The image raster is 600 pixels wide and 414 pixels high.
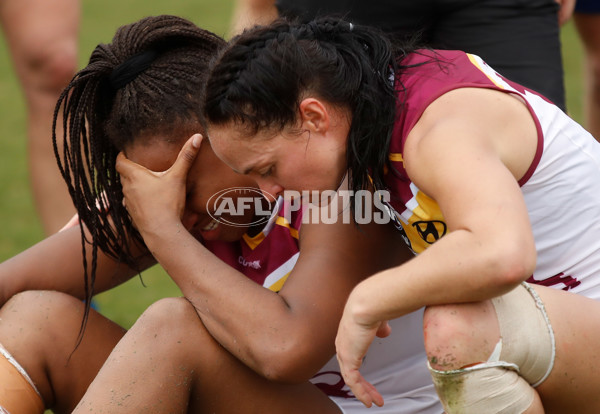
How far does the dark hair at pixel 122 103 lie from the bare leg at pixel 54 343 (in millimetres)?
53

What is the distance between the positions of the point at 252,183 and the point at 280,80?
433mm

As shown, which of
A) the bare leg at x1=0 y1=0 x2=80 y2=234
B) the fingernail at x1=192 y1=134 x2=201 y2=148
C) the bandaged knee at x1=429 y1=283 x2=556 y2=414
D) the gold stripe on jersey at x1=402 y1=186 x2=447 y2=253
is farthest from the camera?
the bare leg at x1=0 y1=0 x2=80 y2=234

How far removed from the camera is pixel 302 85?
2.06m

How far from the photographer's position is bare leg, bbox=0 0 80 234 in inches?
141

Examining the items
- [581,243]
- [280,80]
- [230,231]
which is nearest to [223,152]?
[280,80]

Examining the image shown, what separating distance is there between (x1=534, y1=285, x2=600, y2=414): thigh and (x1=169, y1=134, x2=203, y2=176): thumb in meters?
0.91

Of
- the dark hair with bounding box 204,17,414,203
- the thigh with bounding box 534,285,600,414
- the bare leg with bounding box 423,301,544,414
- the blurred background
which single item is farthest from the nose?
the blurred background

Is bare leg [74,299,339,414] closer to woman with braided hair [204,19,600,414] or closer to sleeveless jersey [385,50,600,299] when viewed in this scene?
woman with braided hair [204,19,600,414]

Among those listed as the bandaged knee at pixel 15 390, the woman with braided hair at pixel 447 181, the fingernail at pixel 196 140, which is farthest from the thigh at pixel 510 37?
the bandaged knee at pixel 15 390

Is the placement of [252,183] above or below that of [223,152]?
below

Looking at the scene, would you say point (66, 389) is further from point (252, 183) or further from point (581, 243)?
point (581, 243)

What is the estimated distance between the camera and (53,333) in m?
2.38

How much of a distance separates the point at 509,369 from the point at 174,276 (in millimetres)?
849

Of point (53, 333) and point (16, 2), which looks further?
point (16, 2)
